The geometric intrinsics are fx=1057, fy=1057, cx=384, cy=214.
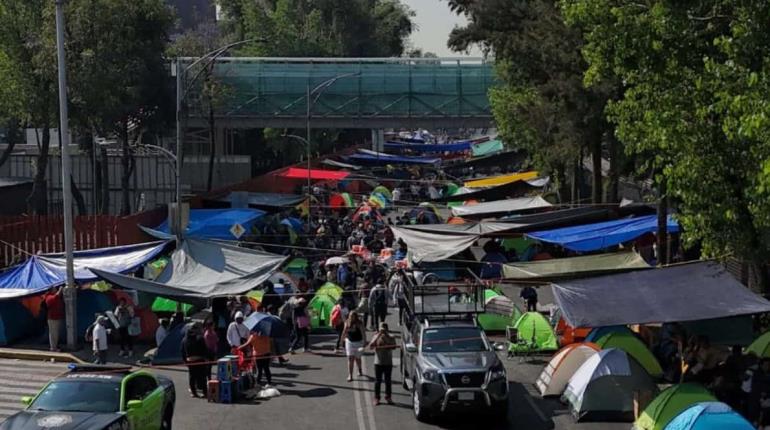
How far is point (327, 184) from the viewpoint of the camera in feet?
188

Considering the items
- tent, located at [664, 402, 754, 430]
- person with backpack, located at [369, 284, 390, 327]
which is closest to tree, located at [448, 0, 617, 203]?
person with backpack, located at [369, 284, 390, 327]

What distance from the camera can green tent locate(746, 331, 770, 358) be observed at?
1825 cm

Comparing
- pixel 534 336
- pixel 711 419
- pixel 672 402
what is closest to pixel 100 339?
pixel 534 336

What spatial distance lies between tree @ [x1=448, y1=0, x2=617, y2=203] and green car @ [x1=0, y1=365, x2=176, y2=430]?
49.0 feet

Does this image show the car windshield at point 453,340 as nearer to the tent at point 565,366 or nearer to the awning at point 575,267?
the tent at point 565,366

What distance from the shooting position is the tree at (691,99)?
15461 mm

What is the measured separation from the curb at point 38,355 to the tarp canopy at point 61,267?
131 cm

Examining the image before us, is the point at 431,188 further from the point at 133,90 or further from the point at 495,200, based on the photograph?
the point at 133,90

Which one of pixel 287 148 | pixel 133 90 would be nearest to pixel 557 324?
pixel 133 90

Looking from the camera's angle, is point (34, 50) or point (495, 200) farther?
point (495, 200)

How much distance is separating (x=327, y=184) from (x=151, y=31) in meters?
14.2

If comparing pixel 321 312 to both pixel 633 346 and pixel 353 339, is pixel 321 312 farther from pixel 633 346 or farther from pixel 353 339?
pixel 633 346

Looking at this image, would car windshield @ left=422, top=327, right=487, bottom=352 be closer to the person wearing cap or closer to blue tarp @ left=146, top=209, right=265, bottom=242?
the person wearing cap

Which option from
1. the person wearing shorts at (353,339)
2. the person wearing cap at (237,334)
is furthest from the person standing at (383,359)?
the person wearing cap at (237,334)
